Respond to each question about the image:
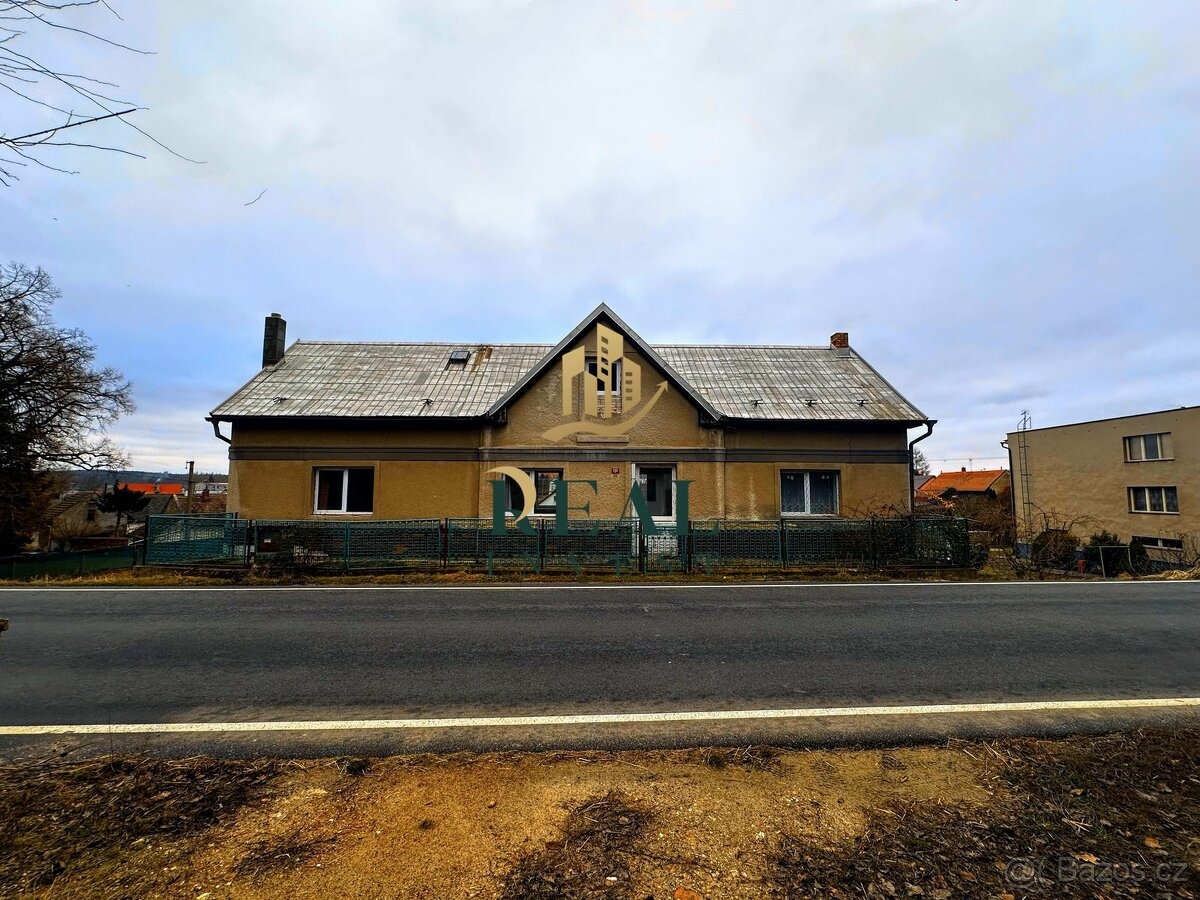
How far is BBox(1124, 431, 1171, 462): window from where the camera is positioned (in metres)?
27.0

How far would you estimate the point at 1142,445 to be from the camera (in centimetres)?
2811

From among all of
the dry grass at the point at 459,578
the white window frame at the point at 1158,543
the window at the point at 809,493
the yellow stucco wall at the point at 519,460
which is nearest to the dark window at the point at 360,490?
the yellow stucco wall at the point at 519,460

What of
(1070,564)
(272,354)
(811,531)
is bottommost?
(1070,564)

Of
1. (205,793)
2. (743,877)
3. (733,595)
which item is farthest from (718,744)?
(733,595)

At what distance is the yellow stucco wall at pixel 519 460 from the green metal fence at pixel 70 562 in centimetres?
444

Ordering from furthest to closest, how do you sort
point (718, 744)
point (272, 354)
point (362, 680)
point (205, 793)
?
point (272, 354) → point (362, 680) → point (718, 744) → point (205, 793)

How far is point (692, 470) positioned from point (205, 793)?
13.1 metres

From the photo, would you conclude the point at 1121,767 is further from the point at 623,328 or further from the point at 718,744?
the point at 623,328

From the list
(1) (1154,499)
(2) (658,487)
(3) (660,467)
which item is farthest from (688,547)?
(1) (1154,499)

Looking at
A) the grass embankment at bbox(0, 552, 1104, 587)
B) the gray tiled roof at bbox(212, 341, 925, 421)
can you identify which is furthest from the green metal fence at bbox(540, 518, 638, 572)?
the gray tiled roof at bbox(212, 341, 925, 421)

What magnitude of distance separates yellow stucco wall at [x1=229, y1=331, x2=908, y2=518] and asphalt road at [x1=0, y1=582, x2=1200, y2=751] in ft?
19.0

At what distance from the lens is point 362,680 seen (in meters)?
5.05

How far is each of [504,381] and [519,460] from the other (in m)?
3.07

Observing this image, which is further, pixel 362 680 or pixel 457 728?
pixel 362 680
